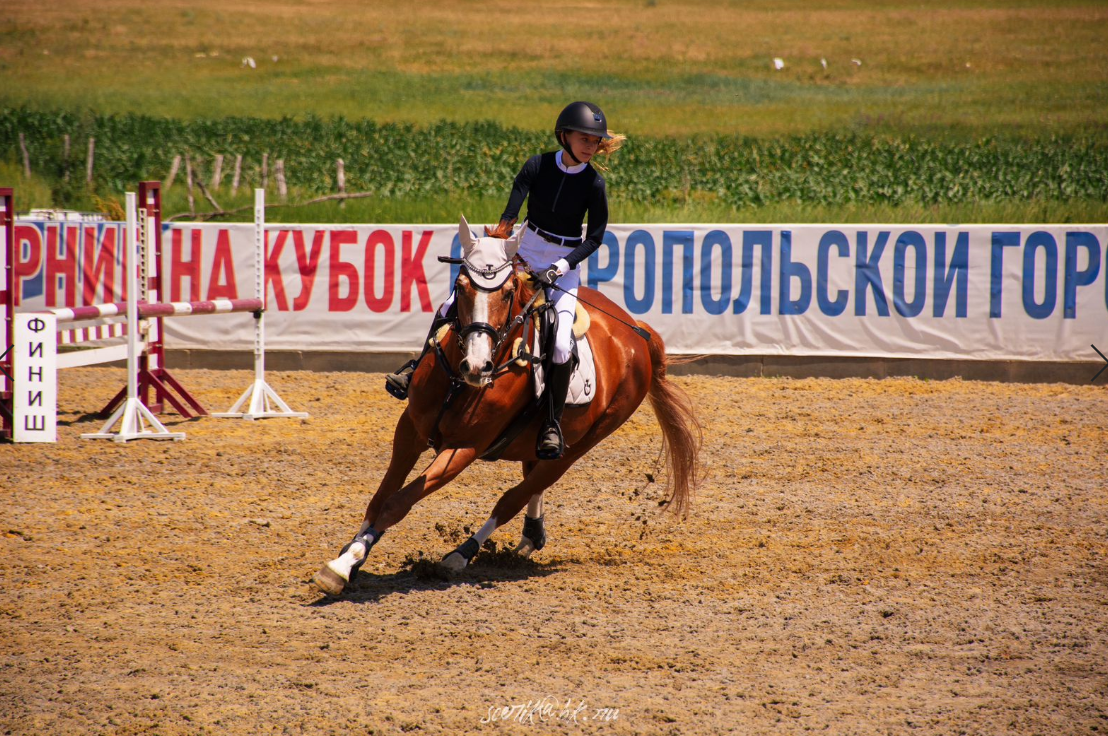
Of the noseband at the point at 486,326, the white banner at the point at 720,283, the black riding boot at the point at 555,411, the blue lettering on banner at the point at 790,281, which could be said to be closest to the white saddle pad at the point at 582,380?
the black riding boot at the point at 555,411

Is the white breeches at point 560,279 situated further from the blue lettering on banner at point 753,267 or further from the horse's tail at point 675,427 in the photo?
the blue lettering on banner at point 753,267

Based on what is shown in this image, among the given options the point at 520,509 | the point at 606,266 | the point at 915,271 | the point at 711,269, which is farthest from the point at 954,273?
the point at 520,509

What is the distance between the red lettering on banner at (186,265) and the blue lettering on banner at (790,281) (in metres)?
8.09

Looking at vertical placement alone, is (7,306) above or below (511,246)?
below

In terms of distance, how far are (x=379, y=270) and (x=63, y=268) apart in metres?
4.49

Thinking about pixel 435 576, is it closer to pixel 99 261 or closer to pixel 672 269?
pixel 672 269

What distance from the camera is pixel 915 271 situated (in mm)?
14461

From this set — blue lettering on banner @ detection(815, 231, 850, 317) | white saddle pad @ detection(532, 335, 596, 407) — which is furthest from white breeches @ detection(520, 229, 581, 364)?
blue lettering on banner @ detection(815, 231, 850, 317)

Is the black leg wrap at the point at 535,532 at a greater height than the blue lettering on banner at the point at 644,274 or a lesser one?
lesser

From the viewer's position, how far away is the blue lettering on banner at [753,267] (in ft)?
48.0

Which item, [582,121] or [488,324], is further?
[582,121]

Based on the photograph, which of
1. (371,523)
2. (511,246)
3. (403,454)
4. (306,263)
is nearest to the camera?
(511,246)

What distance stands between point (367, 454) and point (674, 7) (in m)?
63.4

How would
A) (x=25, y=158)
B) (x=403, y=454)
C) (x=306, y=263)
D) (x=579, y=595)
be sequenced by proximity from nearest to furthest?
(x=579, y=595) → (x=403, y=454) → (x=306, y=263) → (x=25, y=158)
